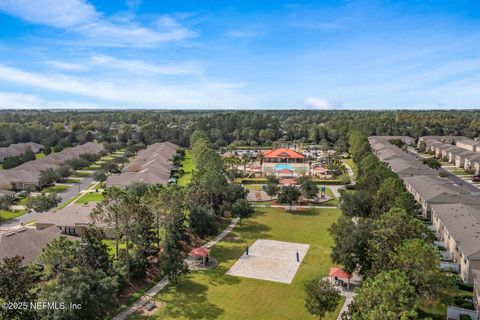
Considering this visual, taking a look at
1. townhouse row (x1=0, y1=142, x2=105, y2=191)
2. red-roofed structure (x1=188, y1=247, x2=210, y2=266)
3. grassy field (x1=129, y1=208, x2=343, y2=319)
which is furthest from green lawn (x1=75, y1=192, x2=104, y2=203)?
red-roofed structure (x1=188, y1=247, x2=210, y2=266)

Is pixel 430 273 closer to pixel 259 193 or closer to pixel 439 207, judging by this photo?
pixel 439 207

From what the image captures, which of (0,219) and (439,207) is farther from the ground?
(439,207)

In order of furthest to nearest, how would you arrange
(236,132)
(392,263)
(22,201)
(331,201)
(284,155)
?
(236,132) < (284,155) < (331,201) < (22,201) < (392,263)

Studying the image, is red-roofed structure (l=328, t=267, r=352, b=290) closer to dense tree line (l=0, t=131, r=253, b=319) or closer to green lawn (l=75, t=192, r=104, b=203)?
dense tree line (l=0, t=131, r=253, b=319)

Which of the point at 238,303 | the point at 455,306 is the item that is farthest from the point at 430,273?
the point at 238,303

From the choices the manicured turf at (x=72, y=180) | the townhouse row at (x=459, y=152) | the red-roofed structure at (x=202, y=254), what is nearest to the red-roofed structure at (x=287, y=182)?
the red-roofed structure at (x=202, y=254)

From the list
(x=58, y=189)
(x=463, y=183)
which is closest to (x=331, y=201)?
(x=463, y=183)

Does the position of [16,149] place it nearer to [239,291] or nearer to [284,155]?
[284,155]
